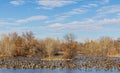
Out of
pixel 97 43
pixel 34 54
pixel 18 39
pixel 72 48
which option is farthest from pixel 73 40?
pixel 97 43

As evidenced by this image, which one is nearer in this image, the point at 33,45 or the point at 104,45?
the point at 33,45

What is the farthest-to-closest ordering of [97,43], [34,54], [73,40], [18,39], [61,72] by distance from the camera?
[97,43]
[18,39]
[34,54]
[73,40]
[61,72]

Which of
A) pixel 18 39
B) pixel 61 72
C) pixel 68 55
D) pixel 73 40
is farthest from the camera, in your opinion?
pixel 18 39

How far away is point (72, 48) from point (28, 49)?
18.2 metres

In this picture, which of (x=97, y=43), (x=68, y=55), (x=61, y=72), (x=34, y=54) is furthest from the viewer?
(x=97, y=43)

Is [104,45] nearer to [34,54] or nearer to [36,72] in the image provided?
[34,54]

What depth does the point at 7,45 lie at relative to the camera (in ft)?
244

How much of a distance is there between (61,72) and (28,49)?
43.4 metres

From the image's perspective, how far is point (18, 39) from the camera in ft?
264

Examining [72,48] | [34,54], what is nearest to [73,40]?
[72,48]

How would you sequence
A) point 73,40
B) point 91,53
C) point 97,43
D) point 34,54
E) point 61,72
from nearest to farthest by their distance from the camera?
point 61,72, point 73,40, point 34,54, point 91,53, point 97,43

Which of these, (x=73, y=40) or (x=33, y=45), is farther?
(x=33, y=45)

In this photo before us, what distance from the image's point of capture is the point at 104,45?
316 ft

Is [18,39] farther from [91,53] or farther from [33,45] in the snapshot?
[91,53]
